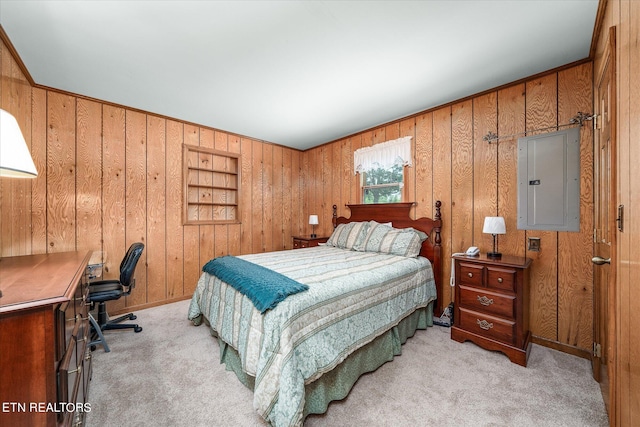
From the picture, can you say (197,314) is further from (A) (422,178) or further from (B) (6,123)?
(A) (422,178)

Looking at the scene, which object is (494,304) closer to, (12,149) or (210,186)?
(12,149)

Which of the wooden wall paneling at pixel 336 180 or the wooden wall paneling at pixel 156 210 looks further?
the wooden wall paneling at pixel 336 180

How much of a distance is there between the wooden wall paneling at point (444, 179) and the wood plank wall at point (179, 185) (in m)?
0.01

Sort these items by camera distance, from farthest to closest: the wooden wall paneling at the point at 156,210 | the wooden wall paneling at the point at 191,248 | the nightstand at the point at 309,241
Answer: the nightstand at the point at 309,241 → the wooden wall paneling at the point at 191,248 → the wooden wall paneling at the point at 156,210

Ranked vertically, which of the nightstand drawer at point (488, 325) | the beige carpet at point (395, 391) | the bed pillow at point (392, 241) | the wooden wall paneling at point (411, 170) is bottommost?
the beige carpet at point (395, 391)

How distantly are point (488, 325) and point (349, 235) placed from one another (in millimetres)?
1849

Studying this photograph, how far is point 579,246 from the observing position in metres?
2.26

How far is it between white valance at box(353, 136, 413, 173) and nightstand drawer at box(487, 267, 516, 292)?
5.54ft

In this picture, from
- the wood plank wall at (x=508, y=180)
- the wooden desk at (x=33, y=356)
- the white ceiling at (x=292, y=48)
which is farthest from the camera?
the wood plank wall at (x=508, y=180)

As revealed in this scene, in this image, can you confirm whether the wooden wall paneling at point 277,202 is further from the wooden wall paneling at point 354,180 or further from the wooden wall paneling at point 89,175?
the wooden wall paneling at point 89,175

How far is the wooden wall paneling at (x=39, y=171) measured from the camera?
8.70ft

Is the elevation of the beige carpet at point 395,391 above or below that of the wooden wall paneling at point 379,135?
below

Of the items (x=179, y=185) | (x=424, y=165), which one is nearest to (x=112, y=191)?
(x=179, y=185)

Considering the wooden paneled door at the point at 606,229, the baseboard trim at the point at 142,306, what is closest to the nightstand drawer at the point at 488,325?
the wooden paneled door at the point at 606,229
